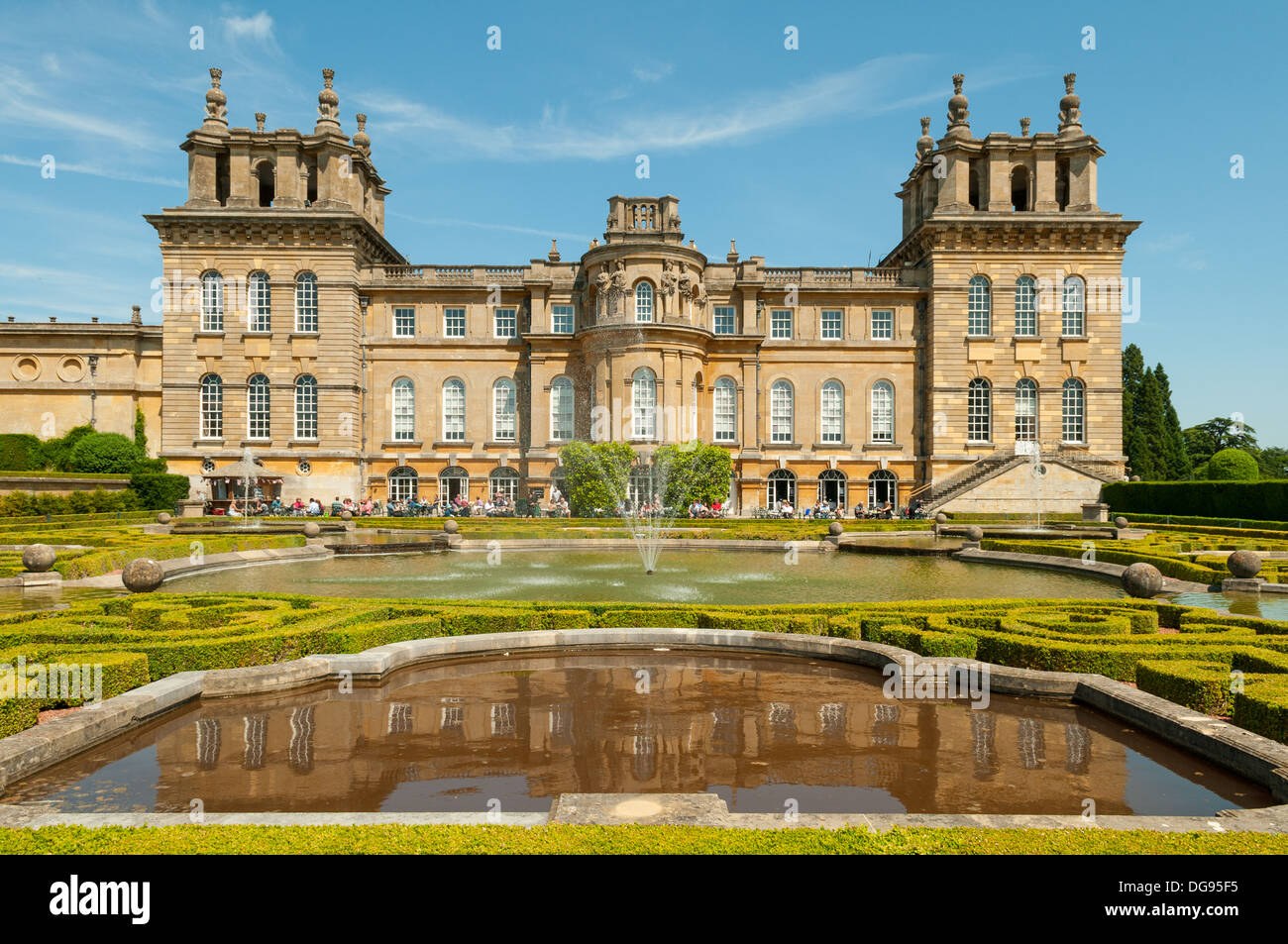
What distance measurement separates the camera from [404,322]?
41281 millimetres

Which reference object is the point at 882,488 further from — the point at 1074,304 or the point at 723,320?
the point at 1074,304

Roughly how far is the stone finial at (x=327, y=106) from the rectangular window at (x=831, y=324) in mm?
27140

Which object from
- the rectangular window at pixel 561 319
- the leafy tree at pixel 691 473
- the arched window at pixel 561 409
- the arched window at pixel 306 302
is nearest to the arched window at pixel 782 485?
the leafy tree at pixel 691 473

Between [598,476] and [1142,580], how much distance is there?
2532 cm

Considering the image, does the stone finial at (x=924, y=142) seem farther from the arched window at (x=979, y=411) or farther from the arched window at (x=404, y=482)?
the arched window at (x=404, y=482)

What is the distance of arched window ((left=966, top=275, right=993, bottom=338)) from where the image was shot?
39.0 metres

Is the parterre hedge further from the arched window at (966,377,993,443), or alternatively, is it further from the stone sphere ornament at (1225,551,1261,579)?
the arched window at (966,377,993,443)

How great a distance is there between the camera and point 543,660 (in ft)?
31.7

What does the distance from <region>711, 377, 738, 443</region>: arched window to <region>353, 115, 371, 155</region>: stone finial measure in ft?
80.9

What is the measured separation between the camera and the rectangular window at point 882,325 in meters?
40.8

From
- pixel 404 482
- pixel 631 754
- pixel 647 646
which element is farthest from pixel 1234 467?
pixel 631 754

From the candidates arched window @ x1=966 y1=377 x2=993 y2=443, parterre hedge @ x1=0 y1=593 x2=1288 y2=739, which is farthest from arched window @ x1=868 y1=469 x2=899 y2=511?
parterre hedge @ x1=0 y1=593 x2=1288 y2=739
